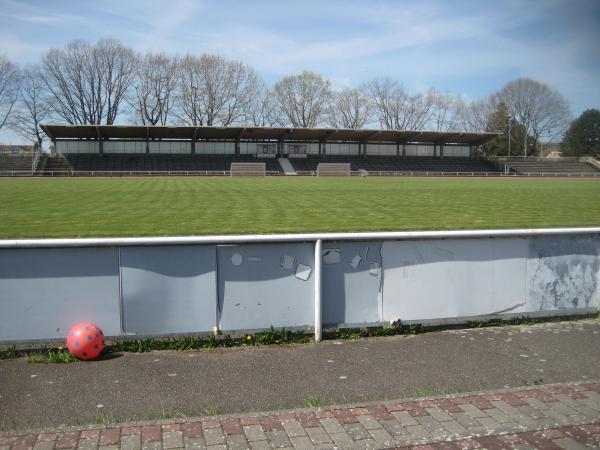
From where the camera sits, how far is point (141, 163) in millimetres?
62656

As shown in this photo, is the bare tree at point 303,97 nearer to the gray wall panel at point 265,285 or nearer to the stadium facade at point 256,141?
the stadium facade at point 256,141

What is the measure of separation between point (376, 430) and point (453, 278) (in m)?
2.84

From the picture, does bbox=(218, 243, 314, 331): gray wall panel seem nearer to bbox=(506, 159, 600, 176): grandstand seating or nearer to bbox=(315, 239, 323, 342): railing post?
bbox=(315, 239, 323, 342): railing post

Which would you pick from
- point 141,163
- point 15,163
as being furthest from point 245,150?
point 15,163

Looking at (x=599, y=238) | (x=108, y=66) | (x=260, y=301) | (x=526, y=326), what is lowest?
(x=526, y=326)

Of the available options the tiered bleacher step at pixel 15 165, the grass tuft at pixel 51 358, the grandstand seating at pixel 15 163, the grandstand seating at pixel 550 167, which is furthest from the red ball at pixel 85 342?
the grandstand seating at pixel 550 167

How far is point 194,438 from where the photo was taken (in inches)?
142

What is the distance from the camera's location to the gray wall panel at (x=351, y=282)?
5.84 meters

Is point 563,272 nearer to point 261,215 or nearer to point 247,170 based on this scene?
point 261,215

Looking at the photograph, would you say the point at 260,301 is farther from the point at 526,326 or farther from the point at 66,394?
the point at 526,326

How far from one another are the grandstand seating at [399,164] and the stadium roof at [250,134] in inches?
109

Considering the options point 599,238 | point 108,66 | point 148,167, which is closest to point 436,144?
point 148,167

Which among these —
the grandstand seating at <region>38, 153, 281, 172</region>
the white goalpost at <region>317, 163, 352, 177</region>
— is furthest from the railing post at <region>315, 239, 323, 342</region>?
the grandstand seating at <region>38, 153, 281, 172</region>

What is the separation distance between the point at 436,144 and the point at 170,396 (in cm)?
7645
